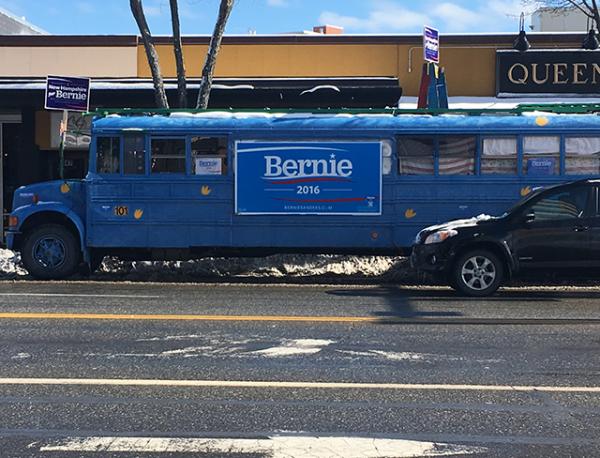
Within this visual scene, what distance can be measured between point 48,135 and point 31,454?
633 inches

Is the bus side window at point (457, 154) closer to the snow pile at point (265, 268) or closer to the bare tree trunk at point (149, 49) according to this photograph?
the snow pile at point (265, 268)

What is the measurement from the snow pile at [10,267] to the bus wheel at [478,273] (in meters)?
7.89

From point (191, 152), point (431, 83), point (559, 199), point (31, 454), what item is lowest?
point (31, 454)

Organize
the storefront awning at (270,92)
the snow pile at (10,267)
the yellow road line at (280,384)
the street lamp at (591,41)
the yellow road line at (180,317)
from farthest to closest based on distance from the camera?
the street lamp at (591,41) → the storefront awning at (270,92) → the snow pile at (10,267) → the yellow road line at (180,317) → the yellow road line at (280,384)

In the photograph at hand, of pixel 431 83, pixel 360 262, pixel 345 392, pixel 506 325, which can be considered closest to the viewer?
pixel 345 392

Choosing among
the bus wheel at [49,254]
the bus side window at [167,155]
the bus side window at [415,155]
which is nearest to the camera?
the bus side window at [415,155]

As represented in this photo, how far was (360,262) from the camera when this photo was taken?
14219mm

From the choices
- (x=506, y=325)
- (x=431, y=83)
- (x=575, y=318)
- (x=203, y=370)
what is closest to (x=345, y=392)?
(x=203, y=370)

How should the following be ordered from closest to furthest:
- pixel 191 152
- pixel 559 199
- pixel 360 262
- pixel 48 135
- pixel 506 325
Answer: pixel 506 325 → pixel 559 199 → pixel 191 152 → pixel 360 262 → pixel 48 135

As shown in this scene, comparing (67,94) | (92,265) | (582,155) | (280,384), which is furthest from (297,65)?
(280,384)

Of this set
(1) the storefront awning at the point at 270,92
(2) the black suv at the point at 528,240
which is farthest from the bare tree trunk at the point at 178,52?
(2) the black suv at the point at 528,240

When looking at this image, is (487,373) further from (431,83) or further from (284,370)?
(431,83)

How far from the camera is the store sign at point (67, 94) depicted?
14.1 meters

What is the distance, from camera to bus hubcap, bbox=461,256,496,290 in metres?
11.2
